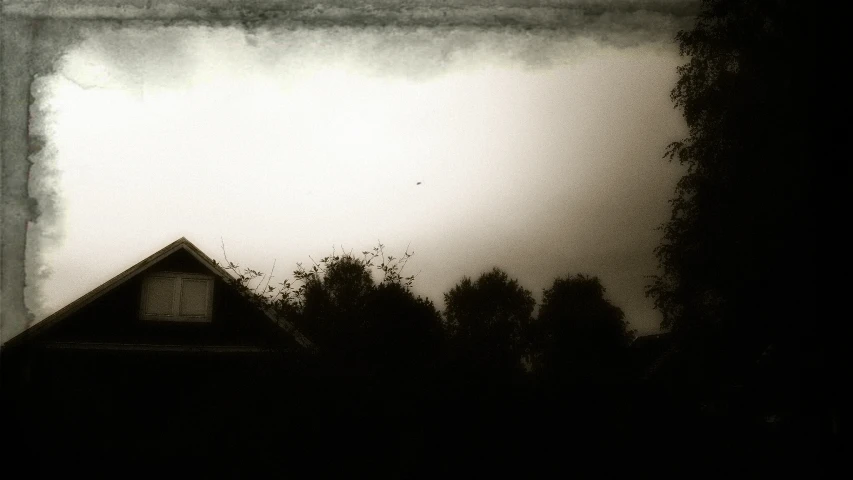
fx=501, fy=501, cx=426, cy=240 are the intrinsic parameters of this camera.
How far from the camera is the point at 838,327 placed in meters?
6.84

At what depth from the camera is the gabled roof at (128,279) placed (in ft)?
36.2

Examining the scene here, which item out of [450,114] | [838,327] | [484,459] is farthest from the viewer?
[450,114]

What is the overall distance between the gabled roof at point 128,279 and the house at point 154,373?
26 millimetres

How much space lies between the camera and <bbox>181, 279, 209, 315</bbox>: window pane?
12.7m

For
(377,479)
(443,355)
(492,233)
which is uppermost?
(492,233)

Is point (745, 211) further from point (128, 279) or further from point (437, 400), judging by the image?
point (128, 279)

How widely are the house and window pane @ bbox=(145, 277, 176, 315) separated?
0.03 meters

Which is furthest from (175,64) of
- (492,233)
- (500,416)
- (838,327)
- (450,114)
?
(492,233)

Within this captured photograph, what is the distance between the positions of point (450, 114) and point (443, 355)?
168 inches

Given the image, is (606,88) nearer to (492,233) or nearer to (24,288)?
(492,233)

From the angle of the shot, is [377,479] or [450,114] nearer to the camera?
[377,479]

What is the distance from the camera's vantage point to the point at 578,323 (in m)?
30.9

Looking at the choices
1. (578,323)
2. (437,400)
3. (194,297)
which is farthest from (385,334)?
(578,323)

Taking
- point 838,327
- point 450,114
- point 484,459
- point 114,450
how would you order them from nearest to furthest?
1. point 838,327
2. point 114,450
3. point 484,459
4. point 450,114
